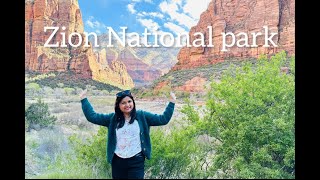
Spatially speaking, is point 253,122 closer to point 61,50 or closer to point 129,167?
point 129,167

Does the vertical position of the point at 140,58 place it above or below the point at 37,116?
above

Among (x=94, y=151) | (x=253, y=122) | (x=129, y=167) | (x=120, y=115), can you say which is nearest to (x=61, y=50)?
(x=94, y=151)

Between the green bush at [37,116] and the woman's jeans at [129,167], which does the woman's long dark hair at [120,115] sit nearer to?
the woman's jeans at [129,167]

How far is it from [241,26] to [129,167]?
3.24 metres

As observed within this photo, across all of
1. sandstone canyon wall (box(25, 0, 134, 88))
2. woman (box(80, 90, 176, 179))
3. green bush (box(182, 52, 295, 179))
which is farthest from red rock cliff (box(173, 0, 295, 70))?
woman (box(80, 90, 176, 179))

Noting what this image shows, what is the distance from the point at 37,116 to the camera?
599 centimetres

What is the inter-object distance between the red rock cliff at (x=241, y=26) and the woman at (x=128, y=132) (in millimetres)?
1927

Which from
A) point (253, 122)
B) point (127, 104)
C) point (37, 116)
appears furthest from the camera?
point (37, 116)

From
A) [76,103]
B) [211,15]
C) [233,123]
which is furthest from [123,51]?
[233,123]

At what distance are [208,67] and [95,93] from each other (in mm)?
1854

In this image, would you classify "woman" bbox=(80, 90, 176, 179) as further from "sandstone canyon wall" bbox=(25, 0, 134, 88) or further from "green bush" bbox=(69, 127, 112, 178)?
"sandstone canyon wall" bbox=(25, 0, 134, 88)

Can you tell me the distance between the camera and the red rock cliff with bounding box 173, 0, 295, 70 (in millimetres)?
6098
